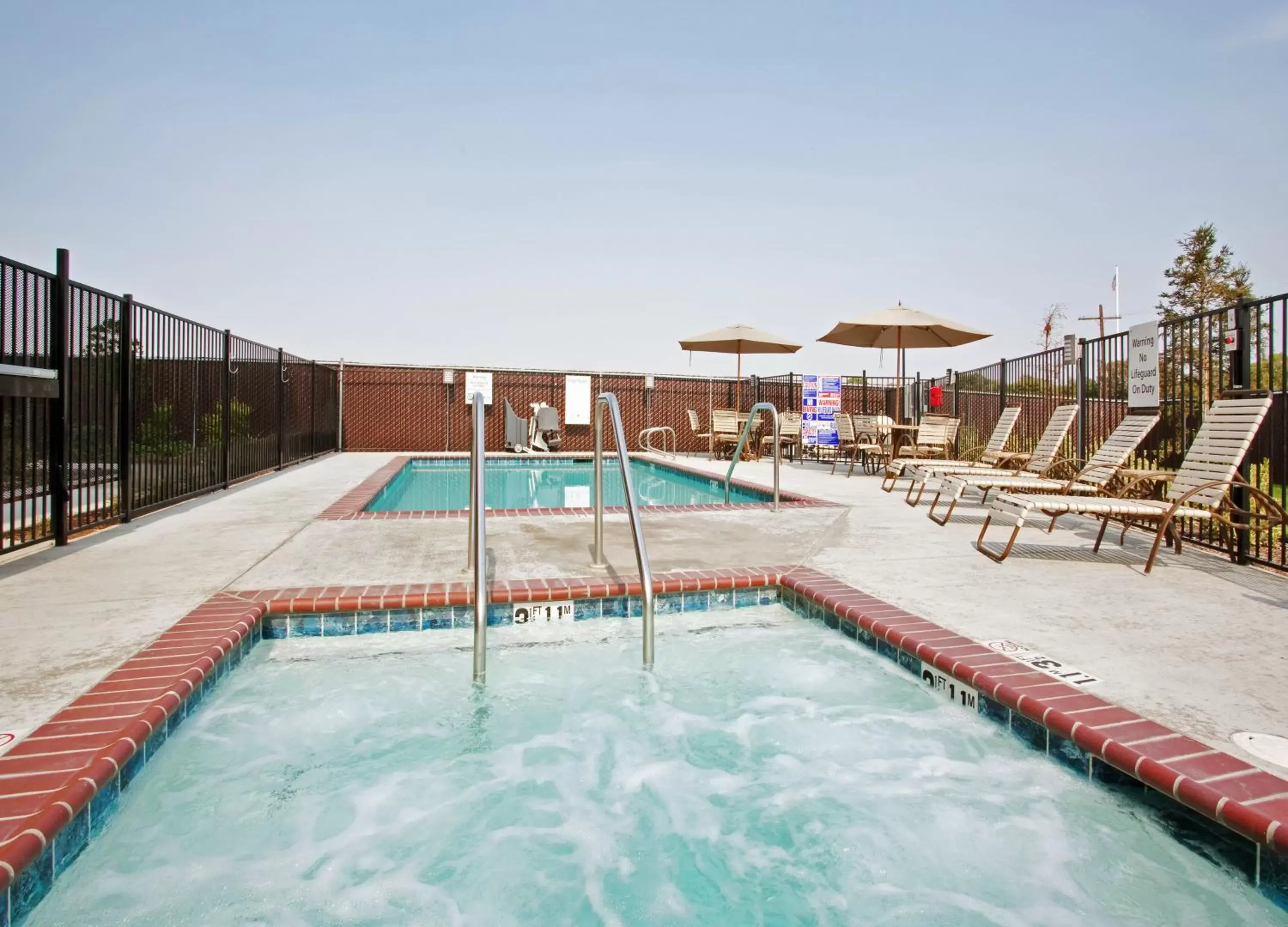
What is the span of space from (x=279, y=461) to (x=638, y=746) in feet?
30.1

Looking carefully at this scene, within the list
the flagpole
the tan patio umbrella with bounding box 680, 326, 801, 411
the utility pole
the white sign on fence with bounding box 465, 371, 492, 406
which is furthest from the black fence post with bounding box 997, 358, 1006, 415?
the utility pole

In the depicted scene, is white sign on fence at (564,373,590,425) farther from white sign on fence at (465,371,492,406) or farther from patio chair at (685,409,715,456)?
patio chair at (685,409,715,456)

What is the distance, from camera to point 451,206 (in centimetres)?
1820

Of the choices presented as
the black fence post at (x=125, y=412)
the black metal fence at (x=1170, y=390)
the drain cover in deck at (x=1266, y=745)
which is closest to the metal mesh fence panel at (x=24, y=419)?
the black fence post at (x=125, y=412)

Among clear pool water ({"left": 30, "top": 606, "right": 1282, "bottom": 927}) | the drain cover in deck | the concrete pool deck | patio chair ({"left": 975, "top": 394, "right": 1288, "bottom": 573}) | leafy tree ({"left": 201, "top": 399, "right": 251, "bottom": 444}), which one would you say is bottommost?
clear pool water ({"left": 30, "top": 606, "right": 1282, "bottom": 927})

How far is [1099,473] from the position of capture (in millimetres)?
5410

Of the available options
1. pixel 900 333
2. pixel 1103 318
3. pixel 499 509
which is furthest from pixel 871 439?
pixel 1103 318

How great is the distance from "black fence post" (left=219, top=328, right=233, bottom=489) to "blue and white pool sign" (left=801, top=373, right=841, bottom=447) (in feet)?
28.9

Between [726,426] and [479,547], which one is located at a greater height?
[726,426]

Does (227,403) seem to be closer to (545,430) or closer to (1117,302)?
(545,430)

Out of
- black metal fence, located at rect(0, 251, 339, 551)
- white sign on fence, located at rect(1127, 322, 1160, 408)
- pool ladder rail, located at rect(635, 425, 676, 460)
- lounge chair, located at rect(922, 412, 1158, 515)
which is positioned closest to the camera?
black metal fence, located at rect(0, 251, 339, 551)

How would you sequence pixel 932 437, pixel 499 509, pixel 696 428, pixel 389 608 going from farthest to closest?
Result: pixel 696 428 → pixel 932 437 → pixel 499 509 → pixel 389 608

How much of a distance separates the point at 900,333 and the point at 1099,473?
5.56m

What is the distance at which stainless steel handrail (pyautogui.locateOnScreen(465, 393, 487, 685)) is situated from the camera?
7.93 ft
